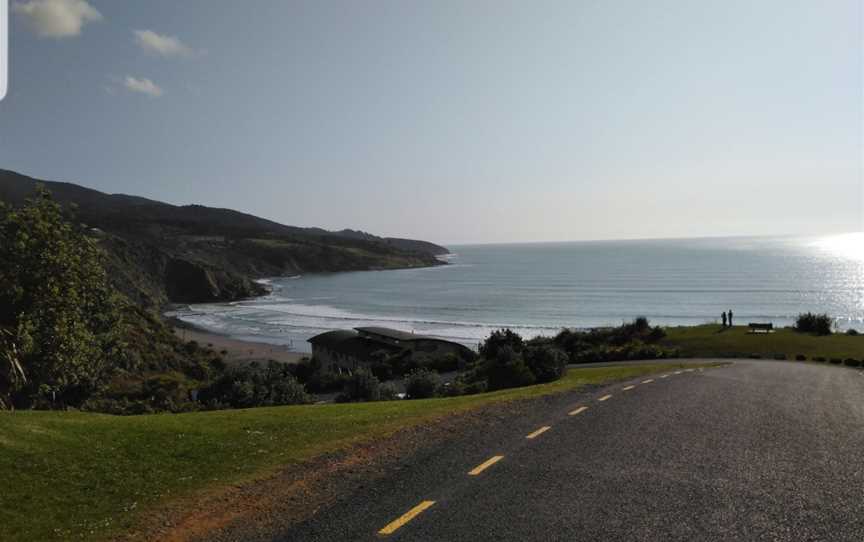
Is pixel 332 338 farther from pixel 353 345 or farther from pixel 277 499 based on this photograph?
pixel 277 499

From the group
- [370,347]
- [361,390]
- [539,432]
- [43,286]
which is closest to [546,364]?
[361,390]

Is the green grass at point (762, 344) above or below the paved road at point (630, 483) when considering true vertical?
below

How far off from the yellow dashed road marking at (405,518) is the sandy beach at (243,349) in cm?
5221

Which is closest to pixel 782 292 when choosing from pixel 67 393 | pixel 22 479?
pixel 67 393

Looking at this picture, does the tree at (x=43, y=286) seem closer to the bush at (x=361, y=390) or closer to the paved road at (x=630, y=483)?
the paved road at (x=630, y=483)

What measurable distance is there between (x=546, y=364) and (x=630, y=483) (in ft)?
69.1

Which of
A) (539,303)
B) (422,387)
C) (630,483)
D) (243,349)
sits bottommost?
(243,349)

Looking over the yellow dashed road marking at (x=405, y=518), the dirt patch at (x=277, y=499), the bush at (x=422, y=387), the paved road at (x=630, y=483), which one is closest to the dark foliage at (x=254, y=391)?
the bush at (x=422, y=387)

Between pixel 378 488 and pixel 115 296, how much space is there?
18.5 m

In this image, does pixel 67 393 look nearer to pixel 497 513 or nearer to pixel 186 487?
pixel 186 487

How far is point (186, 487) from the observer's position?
28.4 feet

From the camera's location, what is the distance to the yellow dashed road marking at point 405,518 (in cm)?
684

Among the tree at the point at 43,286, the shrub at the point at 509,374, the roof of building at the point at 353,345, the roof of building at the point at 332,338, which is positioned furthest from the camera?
the roof of building at the point at 332,338

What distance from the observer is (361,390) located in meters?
25.4
